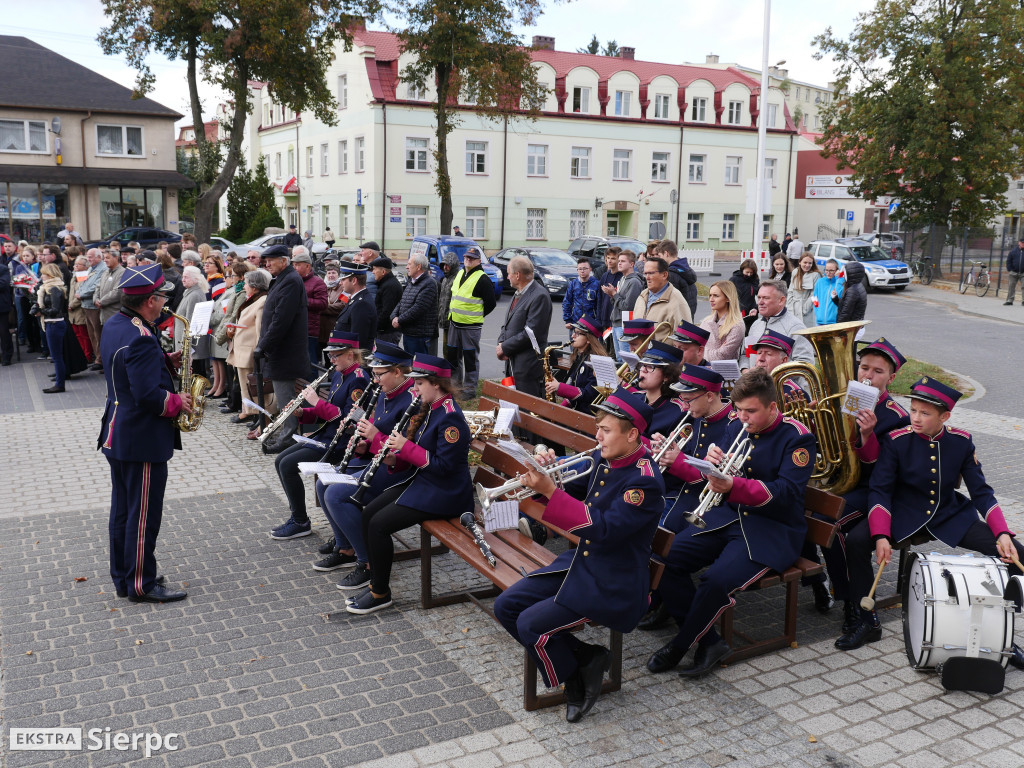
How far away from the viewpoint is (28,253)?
17203 mm

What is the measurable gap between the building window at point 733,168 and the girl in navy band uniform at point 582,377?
1806 inches

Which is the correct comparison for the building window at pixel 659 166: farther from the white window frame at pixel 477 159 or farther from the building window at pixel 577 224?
the white window frame at pixel 477 159

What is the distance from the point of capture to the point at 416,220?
44.4 m

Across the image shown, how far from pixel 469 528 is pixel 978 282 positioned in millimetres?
29849

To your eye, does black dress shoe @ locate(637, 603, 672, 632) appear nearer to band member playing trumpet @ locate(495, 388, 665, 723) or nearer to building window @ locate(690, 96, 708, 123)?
band member playing trumpet @ locate(495, 388, 665, 723)

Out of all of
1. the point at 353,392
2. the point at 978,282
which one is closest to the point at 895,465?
the point at 353,392

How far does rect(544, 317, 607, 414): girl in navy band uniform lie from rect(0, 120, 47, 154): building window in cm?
3799

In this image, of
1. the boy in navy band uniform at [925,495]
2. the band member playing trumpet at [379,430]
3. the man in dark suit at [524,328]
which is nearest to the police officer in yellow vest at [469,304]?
the man in dark suit at [524,328]

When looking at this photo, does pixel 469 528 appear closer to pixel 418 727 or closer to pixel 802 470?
pixel 418 727

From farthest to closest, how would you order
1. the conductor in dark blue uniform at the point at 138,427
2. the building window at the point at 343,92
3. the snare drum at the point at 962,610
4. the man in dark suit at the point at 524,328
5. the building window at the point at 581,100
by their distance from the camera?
the building window at the point at 581,100 → the building window at the point at 343,92 → the man in dark suit at the point at 524,328 → the conductor in dark blue uniform at the point at 138,427 → the snare drum at the point at 962,610

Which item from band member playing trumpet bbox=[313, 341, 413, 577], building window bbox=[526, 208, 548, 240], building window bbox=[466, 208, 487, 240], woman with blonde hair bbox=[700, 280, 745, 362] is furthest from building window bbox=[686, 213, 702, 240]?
band member playing trumpet bbox=[313, 341, 413, 577]

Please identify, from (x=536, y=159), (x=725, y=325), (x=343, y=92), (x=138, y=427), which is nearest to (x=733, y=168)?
(x=536, y=159)

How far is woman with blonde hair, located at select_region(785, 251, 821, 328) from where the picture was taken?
11289 mm

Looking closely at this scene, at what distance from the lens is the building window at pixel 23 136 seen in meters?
37.5
